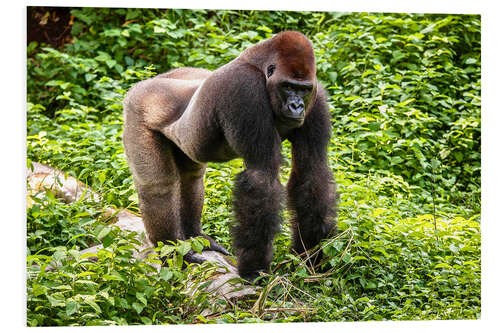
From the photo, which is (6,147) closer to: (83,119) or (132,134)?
(132,134)

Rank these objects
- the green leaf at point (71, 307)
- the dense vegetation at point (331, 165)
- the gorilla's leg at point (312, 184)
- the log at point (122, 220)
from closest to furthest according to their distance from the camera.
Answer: the green leaf at point (71, 307) → the dense vegetation at point (331, 165) → the log at point (122, 220) → the gorilla's leg at point (312, 184)

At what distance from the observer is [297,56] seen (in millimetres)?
3008

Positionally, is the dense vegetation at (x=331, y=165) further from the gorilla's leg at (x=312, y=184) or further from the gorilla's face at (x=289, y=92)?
the gorilla's face at (x=289, y=92)

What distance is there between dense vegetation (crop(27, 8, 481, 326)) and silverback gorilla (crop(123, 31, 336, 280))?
0.19m

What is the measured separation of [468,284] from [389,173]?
4.36 feet

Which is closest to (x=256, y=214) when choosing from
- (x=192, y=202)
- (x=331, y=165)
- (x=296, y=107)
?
(x=296, y=107)

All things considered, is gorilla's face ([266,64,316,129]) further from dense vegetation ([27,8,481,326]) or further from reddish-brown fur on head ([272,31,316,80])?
dense vegetation ([27,8,481,326])

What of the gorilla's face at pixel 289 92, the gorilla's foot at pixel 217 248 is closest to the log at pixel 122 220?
the gorilla's foot at pixel 217 248

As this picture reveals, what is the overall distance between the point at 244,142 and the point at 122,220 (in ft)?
4.54

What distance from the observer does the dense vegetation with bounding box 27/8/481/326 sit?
2982 millimetres

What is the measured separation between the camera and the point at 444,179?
452 cm

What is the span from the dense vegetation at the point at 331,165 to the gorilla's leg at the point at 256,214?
16cm

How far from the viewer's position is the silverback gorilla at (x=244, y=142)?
9.91 ft
